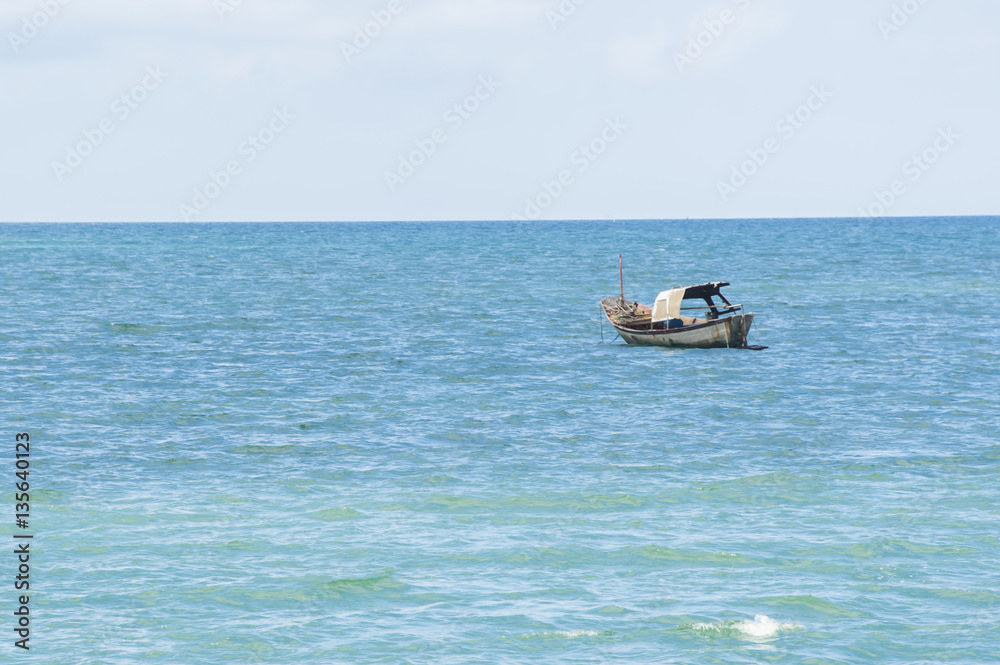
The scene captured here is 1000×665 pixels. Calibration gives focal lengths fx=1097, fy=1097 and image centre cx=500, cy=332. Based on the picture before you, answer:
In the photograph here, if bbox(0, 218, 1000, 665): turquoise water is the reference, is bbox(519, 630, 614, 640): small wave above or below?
below

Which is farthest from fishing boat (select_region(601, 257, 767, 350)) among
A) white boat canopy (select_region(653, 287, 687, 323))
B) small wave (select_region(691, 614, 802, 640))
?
small wave (select_region(691, 614, 802, 640))

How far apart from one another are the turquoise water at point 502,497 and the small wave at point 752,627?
0.12 feet

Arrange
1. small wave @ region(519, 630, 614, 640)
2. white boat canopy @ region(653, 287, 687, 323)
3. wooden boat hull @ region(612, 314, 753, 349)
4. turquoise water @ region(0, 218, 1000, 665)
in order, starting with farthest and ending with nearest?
white boat canopy @ region(653, 287, 687, 323), wooden boat hull @ region(612, 314, 753, 349), turquoise water @ region(0, 218, 1000, 665), small wave @ region(519, 630, 614, 640)

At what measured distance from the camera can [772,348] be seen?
4506cm

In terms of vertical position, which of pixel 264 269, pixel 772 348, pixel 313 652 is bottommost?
pixel 313 652

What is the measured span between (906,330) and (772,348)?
8.82 meters

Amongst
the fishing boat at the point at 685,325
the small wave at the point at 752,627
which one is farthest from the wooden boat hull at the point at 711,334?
the small wave at the point at 752,627

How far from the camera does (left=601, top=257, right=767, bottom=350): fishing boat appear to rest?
1742 inches

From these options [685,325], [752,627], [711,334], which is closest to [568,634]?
[752,627]

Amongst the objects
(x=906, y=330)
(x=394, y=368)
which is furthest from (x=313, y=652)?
(x=906, y=330)

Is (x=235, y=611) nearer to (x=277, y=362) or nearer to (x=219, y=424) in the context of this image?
(x=219, y=424)

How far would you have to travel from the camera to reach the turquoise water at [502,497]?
15.0 m

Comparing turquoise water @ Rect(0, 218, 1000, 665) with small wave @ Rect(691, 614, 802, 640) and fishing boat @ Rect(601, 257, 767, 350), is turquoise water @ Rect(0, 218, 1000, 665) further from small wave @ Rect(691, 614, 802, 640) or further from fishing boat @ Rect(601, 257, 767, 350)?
fishing boat @ Rect(601, 257, 767, 350)

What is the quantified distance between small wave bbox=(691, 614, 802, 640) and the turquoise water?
38mm
